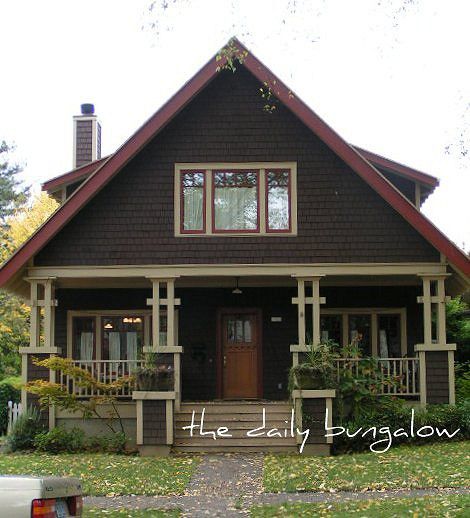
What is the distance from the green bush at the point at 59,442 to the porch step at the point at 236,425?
1906 millimetres

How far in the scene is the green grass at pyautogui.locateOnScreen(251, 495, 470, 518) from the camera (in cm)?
1097

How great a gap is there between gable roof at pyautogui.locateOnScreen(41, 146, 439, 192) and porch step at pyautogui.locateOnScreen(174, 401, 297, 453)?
5.71m

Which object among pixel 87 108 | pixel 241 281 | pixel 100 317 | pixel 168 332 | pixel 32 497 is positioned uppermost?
pixel 87 108

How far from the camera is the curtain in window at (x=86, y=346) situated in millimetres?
21375

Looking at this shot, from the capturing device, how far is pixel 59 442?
17.5m

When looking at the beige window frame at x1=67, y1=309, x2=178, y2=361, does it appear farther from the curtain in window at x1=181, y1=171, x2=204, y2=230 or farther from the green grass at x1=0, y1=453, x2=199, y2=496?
the green grass at x1=0, y1=453, x2=199, y2=496

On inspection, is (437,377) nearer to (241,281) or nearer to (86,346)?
(241,281)

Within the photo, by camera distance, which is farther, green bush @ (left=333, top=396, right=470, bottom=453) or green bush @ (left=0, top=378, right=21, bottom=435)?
green bush @ (left=0, top=378, right=21, bottom=435)

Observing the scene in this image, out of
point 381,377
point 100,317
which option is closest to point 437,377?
point 381,377

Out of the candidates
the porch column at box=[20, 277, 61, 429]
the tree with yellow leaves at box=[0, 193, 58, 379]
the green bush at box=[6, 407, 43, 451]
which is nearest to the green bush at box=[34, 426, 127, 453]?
the green bush at box=[6, 407, 43, 451]

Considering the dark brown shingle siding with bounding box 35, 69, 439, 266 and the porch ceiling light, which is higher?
the dark brown shingle siding with bounding box 35, 69, 439, 266

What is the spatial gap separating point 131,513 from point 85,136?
1352 cm

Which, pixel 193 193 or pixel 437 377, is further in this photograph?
pixel 193 193

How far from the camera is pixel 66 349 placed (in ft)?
70.1
